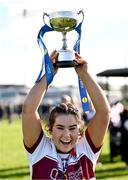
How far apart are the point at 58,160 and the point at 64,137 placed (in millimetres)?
149

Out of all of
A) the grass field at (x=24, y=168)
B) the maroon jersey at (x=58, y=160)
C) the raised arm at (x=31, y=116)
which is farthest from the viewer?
the grass field at (x=24, y=168)

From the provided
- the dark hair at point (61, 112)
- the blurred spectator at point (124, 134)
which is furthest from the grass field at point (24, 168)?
the dark hair at point (61, 112)

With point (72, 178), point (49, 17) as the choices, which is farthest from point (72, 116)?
point (49, 17)

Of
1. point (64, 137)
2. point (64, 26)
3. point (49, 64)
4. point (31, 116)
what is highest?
point (64, 26)

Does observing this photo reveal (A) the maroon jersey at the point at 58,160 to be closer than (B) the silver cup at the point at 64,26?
Yes

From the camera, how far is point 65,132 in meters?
3.69

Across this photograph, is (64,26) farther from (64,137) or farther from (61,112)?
(64,137)

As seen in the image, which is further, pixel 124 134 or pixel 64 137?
pixel 124 134

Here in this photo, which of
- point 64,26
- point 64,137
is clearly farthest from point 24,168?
point 64,137

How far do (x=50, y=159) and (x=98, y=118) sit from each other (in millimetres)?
400

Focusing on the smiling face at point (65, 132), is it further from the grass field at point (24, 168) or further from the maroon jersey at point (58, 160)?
the grass field at point (24, 168)

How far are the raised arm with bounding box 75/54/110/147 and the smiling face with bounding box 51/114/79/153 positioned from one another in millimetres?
146

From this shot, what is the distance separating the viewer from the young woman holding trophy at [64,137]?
12.1ft

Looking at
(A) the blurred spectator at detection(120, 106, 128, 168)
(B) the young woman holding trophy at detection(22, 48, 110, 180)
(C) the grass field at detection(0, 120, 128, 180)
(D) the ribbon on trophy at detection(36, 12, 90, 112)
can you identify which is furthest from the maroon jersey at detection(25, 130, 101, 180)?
(A) the blurred spectator at detection(120, 106, 128, 168)
